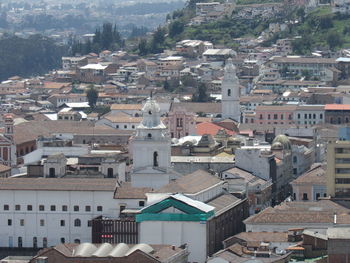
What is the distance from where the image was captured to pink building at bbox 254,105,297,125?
94.4m

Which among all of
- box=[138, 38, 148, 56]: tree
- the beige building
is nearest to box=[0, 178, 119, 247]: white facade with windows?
the beige building

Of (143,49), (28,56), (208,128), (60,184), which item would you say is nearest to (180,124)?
(208,128)

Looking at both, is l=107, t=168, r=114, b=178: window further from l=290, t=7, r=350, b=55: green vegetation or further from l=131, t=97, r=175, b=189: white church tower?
l=290, t=7, r=350, b=55: green vegetation

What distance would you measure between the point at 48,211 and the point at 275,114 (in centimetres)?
3442

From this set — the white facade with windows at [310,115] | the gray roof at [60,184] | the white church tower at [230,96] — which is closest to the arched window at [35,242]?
the gray roof at [60,184]

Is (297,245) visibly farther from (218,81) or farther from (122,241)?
(218,81)

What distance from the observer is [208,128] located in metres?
86.2

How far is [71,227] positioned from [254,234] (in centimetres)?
1002

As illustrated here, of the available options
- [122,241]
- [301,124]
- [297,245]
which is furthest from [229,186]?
[301,124]

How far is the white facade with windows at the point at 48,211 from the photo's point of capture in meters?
62.0

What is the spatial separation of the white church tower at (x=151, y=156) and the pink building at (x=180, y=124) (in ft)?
64.8

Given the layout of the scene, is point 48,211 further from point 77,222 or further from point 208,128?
point 208,128

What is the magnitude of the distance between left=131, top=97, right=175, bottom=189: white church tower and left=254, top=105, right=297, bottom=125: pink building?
98.1 ft

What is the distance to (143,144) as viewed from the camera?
210ft
